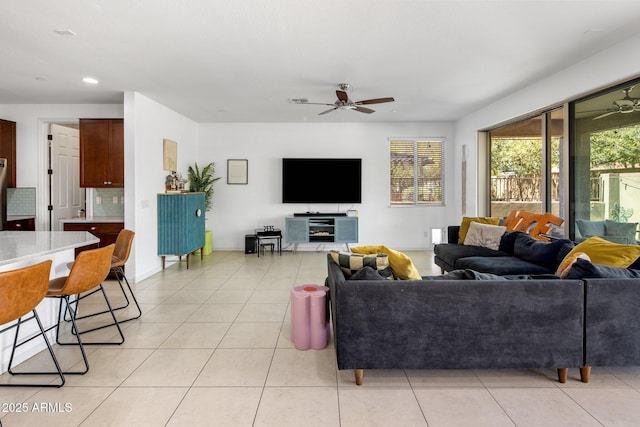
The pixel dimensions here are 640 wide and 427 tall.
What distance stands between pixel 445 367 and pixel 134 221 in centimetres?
446

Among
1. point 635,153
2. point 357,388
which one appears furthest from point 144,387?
point 635,153

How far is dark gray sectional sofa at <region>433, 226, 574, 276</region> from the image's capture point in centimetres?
375

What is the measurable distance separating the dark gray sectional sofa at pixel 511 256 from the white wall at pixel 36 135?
5.46 m

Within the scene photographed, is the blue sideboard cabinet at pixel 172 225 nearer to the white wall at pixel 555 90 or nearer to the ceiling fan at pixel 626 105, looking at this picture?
the white wall at pixel 555 90

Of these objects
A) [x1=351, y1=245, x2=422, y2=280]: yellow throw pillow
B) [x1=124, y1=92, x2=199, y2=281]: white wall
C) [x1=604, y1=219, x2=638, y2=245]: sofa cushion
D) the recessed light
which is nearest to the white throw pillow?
[x1=604, y1=219, x2=638, y2=245]: sofa cushion

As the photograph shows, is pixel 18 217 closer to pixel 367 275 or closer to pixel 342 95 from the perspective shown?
pixel 342 95

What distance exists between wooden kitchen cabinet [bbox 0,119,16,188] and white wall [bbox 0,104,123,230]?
0.05 metres

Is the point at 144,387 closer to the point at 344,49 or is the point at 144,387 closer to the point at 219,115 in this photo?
the point at 344,49

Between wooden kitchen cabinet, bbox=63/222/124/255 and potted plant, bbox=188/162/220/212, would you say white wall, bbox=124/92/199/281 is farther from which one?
potted plant, bbox=188/162/220/212

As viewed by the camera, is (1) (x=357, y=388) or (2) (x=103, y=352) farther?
(2) (x=103, y=352)

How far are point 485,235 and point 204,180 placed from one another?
527 cm

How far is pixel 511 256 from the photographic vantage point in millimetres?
4438

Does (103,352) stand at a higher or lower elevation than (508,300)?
lower

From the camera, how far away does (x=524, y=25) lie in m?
3.15
